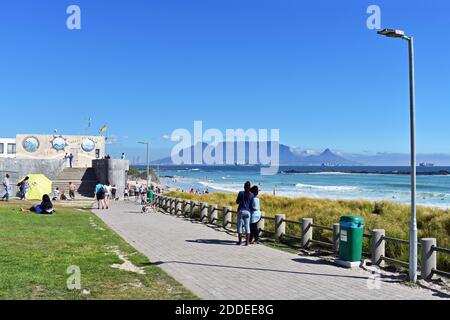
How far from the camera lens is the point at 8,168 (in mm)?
40062

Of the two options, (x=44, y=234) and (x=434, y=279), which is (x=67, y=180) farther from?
(x=434, y=279)

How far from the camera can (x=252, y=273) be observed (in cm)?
913

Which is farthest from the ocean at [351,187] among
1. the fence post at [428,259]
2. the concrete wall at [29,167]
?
the fence post at [428,259]

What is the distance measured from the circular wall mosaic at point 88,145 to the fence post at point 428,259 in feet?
167

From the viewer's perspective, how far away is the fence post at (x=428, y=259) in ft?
28.5

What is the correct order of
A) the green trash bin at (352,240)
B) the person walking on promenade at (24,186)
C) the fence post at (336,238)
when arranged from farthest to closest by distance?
the person walking on promenade at (24,186)
the fence post at (336,238)
the green trash bin at (352,240)

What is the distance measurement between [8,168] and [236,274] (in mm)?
35841

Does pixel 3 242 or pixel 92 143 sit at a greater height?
pixel 92 143

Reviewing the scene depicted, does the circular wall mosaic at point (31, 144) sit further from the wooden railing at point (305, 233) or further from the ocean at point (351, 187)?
the wooden railing at point (305, 233)

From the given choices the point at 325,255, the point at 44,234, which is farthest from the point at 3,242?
the point at 325,255

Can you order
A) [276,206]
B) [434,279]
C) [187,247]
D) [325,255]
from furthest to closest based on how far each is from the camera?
[276,206]
[187,247]
[325,255]
[434,279]

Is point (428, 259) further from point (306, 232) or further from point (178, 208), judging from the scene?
point (178, 208)

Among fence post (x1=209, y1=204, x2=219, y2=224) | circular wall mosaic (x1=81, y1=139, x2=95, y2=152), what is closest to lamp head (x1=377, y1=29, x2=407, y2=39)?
fence post (x1=209, y1=204, x2=219, y2=224)
